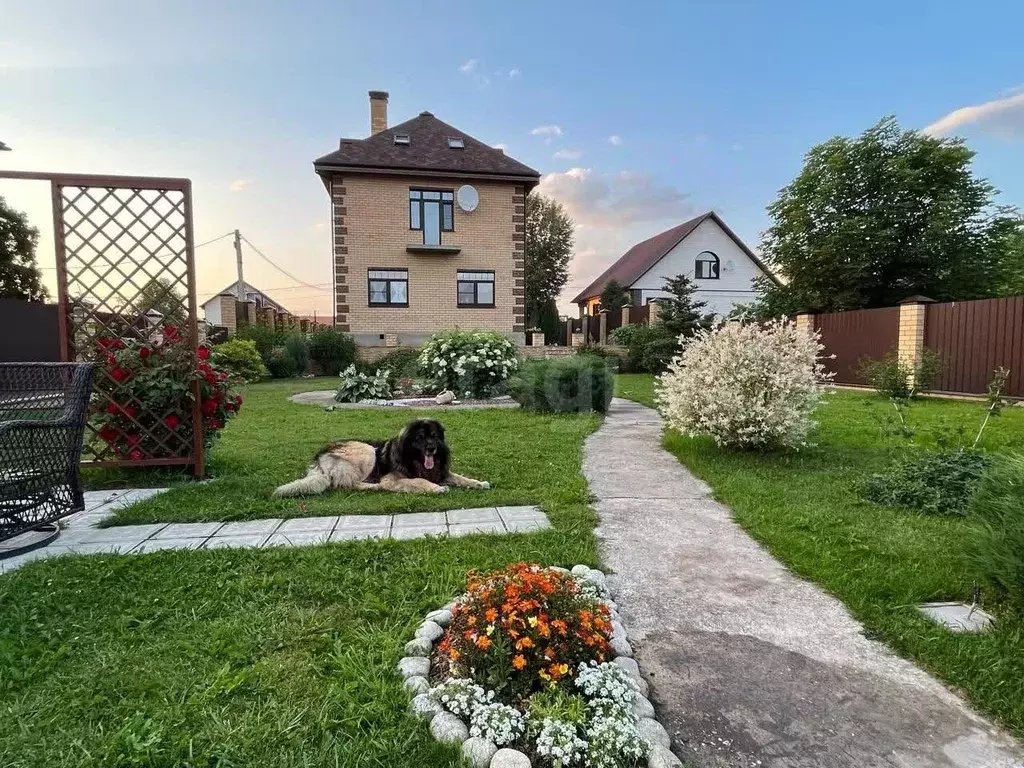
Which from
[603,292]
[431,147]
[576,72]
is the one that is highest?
[431,147]

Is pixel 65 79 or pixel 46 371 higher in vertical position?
pixel 65 79

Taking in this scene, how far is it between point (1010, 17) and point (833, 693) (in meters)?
8.94

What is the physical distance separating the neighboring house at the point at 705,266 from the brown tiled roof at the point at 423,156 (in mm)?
10871

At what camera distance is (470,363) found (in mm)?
10461

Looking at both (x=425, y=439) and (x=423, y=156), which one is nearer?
(x=425, y=439)

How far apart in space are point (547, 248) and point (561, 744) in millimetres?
35034

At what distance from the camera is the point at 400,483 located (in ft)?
14.3

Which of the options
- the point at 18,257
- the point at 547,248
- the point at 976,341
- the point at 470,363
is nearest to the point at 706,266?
the point at 547,248

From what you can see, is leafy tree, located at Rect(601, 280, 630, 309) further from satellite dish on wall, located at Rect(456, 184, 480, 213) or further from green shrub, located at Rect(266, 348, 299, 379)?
green shrub, located at Rect(266, 348, 299, 379)

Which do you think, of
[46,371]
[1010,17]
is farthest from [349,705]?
[1010,17]

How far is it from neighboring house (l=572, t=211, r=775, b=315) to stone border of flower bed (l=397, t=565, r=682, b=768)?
87.9 ft

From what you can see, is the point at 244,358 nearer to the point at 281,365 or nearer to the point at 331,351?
the point at 281,365

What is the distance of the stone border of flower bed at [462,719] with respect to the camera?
148 cm

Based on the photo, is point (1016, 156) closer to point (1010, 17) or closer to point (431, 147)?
point (1010, 17)
